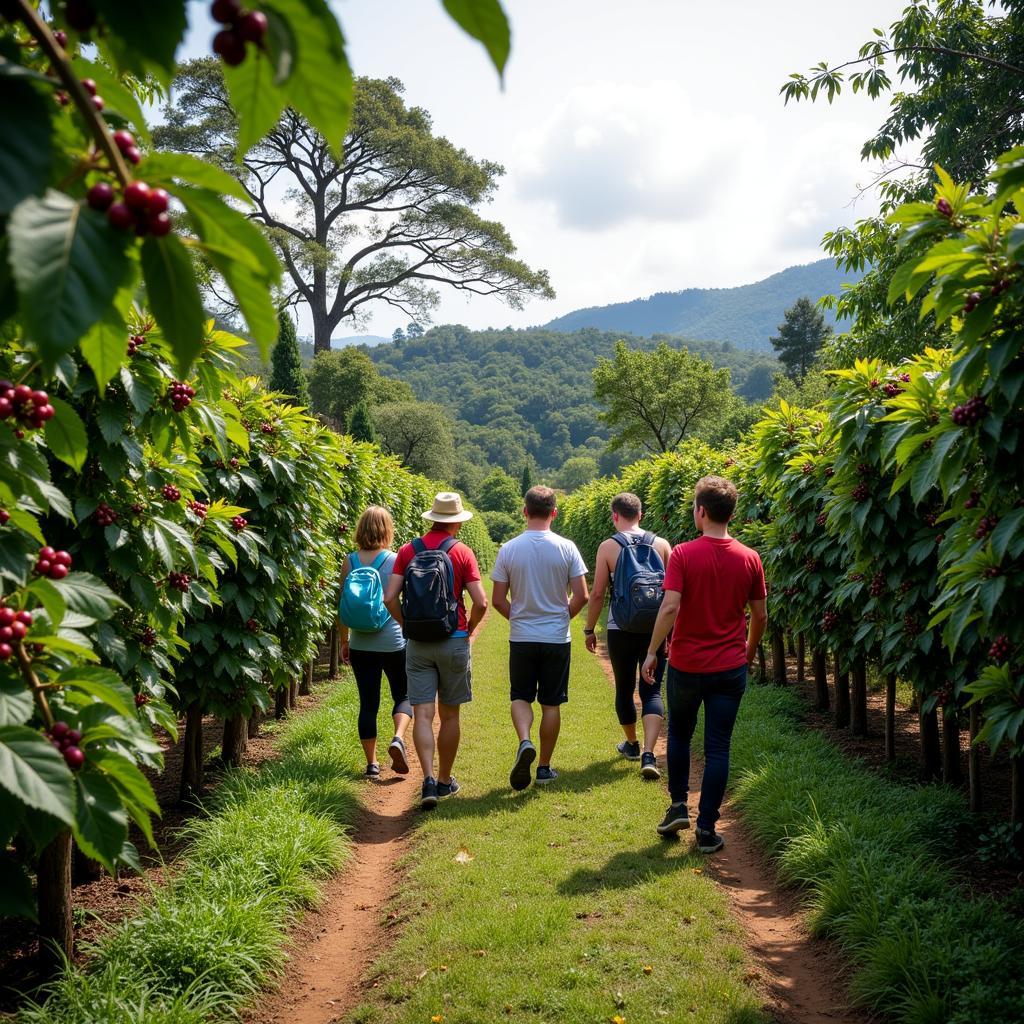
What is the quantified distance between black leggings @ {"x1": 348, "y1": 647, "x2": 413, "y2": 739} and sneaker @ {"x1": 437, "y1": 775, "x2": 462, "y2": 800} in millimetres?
703

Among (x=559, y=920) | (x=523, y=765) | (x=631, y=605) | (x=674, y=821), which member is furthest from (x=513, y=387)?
(x=559, y=920)

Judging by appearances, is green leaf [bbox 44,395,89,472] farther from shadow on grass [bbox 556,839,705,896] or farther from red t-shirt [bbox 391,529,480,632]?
red t-shirt [bbox 391,529,480,632]

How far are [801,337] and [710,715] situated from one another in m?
72.9

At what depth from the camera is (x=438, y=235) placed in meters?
33.5

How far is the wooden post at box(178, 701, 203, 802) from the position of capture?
19.7 feet

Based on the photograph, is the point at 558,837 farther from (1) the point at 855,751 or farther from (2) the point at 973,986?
(1) the point at 855,751

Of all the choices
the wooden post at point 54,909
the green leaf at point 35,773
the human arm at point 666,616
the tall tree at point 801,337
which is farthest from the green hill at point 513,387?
the green leaf at point 35,773

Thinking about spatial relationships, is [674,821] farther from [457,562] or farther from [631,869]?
[457,562]

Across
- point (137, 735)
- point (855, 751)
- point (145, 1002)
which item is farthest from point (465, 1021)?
point (855, 751)

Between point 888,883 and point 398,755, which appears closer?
point 888,883

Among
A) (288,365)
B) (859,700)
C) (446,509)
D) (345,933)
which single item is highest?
(288,365)

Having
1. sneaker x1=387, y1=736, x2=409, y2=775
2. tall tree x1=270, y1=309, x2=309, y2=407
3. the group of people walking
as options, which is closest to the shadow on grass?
the group of people walking

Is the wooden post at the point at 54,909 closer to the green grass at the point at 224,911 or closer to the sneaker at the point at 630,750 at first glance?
the green grass at the point at 224,911

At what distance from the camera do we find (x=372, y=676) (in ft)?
22.3
